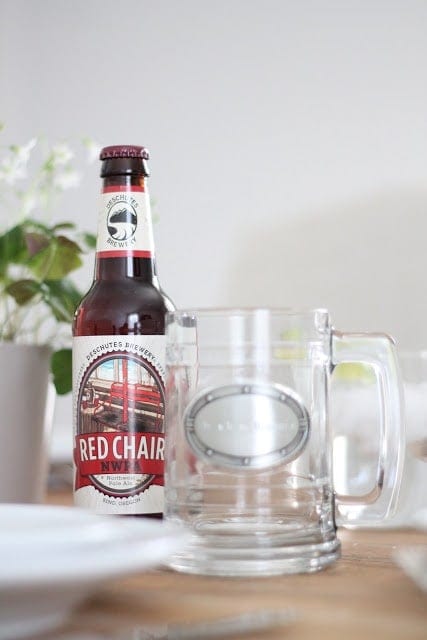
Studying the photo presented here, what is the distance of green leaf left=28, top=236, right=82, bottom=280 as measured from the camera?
0.98 m

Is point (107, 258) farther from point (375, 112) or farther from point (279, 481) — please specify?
Result: point (375, 112)

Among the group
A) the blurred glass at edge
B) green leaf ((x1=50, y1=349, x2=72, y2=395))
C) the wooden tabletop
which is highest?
green leaf ((x1=50, y1=349, x2=72, y2=395))

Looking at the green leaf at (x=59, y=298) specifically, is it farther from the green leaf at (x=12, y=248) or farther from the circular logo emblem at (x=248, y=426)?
the circular logo emblem at (x=248, y=426)

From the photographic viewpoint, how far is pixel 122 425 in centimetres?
69

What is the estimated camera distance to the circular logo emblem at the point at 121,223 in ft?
2.44

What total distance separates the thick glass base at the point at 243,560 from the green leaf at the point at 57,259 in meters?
0.46

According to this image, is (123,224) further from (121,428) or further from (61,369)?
(61,369)

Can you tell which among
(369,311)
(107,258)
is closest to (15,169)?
(107,258)

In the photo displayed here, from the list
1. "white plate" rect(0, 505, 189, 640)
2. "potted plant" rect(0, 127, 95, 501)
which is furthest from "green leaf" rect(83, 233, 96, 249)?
"white plate" rect(0, 505, 189, 640)

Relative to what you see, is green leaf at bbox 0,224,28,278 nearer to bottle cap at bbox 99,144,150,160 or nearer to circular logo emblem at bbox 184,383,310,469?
bottle cap at bbox 99,144,150,160

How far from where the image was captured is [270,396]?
58 cm

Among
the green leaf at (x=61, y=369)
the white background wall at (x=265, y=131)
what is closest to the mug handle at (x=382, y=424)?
the green leaf at (x=61, y=369)

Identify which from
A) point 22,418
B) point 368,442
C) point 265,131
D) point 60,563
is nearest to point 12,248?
point 22,418

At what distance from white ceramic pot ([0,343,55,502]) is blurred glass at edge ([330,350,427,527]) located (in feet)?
1.03
